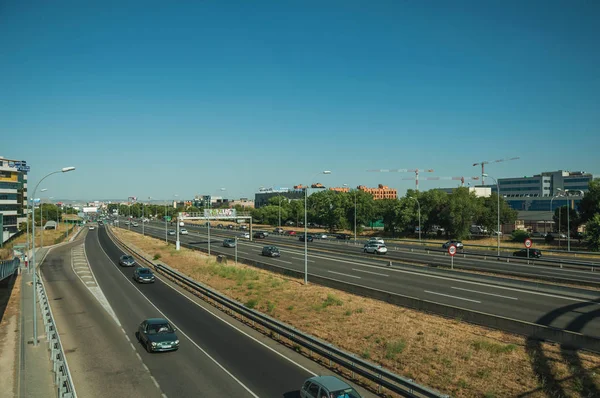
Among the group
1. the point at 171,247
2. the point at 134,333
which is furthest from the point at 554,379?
the point at 171,247

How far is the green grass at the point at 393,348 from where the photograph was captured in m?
17.7

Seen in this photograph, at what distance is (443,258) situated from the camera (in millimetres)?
49906

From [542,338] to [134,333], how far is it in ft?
64.6

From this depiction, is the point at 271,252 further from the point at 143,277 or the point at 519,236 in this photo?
the point at 519,236

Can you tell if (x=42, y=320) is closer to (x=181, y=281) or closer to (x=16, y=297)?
(x=16, y=297)

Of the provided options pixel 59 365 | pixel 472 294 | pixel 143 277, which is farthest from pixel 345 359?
pixel 143 277

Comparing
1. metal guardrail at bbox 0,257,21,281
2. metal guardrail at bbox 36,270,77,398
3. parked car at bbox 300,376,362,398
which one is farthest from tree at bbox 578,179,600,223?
metal guardrail at bbox 0,257,21,281

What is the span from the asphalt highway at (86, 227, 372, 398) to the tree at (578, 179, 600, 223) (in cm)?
6116

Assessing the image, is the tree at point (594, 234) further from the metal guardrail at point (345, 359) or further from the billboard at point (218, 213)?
the billboard at point (218, 213)

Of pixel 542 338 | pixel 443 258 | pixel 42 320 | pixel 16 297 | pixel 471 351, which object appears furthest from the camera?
pixel 443 258

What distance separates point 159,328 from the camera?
64.5 ft

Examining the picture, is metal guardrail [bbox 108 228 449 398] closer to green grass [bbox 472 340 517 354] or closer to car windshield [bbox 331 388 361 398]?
car windshield [bbox 331 388 361 398]

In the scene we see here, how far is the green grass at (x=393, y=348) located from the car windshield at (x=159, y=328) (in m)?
9.79

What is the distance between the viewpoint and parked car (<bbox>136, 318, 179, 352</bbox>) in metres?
18.6
